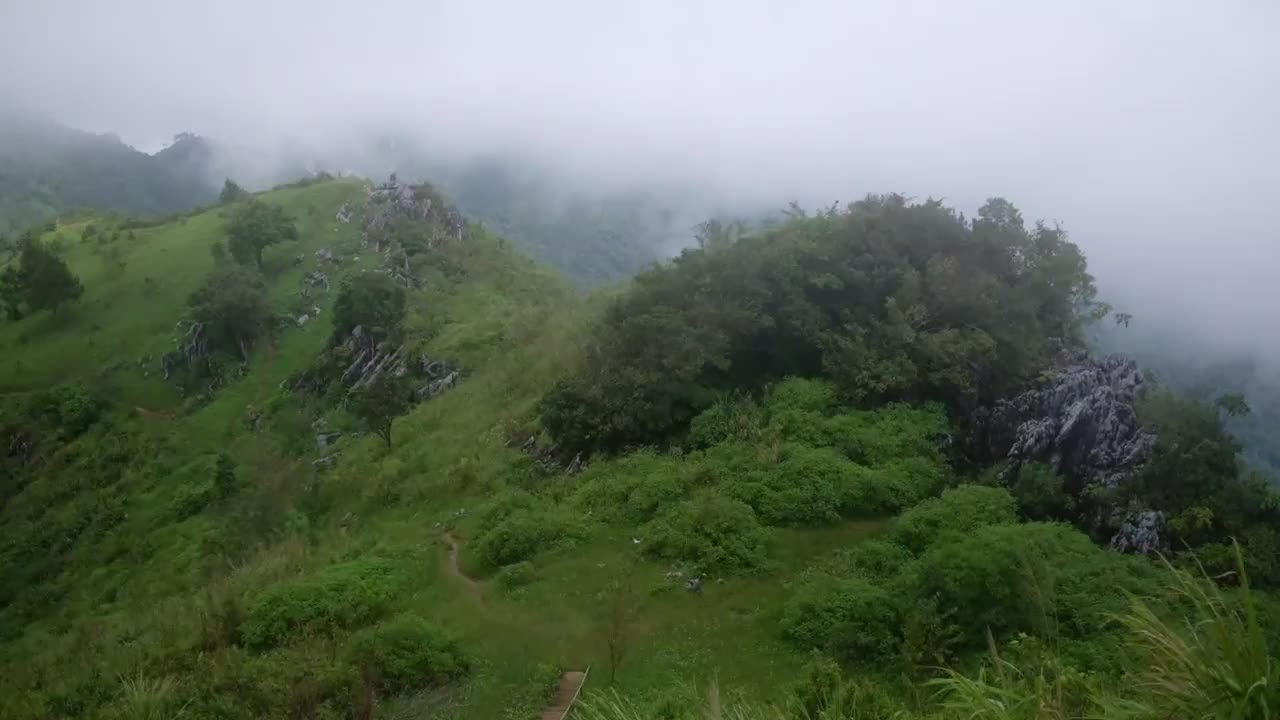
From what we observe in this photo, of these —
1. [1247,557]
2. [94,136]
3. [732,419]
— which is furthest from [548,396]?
[94,136]

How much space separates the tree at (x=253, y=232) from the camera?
4356 cm

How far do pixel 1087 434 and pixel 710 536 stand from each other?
8.74m

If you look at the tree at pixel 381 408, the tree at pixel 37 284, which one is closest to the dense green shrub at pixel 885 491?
the tree at pixel 381 408

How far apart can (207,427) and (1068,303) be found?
1251 inches

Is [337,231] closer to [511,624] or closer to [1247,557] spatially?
[511,624]

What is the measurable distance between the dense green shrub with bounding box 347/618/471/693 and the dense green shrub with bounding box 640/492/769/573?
473 centimetres

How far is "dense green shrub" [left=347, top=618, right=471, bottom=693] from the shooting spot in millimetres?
13078

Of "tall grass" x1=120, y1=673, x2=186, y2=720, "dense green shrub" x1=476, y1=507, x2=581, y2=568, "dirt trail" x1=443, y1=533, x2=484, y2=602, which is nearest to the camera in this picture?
"tall grass" x1=120, y1=673, x2=186, y2=720

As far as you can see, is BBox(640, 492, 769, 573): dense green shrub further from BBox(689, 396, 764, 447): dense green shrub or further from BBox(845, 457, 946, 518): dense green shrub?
BBox(689, 396, 764, 447): dense green shrub

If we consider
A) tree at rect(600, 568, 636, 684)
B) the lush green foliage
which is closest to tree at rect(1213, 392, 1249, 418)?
the lush green foliage

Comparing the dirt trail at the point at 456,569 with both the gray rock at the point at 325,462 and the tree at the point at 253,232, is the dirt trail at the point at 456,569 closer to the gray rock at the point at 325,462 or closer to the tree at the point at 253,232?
the gray rock at the point at 325,462

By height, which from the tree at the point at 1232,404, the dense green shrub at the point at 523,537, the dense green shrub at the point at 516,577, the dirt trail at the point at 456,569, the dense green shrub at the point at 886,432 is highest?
the tree at the point at 1232,404

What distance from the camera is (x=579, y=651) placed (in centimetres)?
1436

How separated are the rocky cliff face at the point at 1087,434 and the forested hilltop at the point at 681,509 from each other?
A: 73 mm
